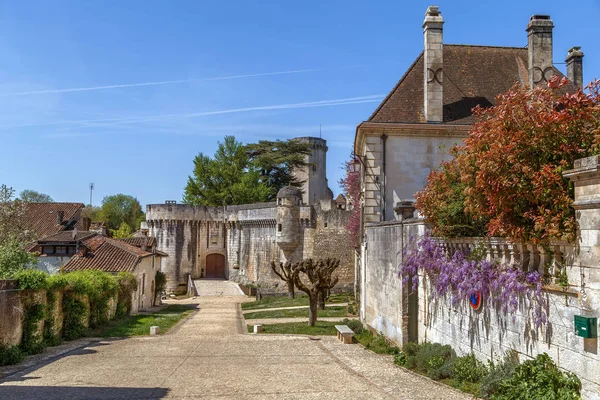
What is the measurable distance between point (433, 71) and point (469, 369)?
33.0 feet

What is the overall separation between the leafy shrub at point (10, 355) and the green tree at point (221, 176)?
135 feet

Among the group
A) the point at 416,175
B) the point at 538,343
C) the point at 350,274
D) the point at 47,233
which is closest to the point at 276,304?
the point at 350,274

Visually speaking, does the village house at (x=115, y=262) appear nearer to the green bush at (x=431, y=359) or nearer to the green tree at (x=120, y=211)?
the green bush at (x=431, y=359)

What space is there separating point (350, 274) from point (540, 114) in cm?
3005

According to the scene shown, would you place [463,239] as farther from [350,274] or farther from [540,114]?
[350,274]

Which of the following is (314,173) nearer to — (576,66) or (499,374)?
(576,66)

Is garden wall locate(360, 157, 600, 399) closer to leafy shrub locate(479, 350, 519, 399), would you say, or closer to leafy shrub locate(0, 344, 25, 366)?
leafy shrub locate(479, 350, 519, 399)

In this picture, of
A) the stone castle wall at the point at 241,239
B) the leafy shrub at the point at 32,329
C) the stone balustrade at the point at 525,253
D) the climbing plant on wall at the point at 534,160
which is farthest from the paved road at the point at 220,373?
the stone castle wall at the point at 241,239

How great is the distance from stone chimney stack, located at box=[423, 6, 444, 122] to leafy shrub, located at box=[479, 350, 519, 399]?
9.84 m

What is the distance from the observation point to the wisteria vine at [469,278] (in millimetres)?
7125

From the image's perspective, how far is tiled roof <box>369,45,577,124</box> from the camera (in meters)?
16.8

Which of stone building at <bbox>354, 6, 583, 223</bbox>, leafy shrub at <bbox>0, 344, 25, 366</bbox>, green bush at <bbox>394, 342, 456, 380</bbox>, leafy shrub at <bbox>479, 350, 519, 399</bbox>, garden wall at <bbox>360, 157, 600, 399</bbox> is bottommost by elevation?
leafy shrub at <bbox>0, 344, 25, 366</bbox>

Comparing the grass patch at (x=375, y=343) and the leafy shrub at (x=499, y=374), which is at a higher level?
the leafy shrub at (x=499, y=374)

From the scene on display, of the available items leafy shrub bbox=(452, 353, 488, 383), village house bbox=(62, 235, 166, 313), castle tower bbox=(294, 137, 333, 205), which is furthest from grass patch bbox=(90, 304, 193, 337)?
castle tower bbox=(294, 137, 333, 205)
